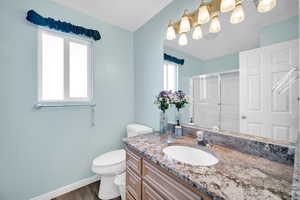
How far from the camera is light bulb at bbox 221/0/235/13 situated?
100 centimetres

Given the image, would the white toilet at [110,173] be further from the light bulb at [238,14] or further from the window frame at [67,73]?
the light bulb at [238,14]

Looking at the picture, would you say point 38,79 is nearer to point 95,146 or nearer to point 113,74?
point 113,74

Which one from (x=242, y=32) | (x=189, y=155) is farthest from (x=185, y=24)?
(x=189, y=155)

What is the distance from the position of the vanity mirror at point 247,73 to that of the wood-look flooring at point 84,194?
147cm

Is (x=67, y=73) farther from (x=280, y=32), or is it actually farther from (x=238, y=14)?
(x=280, y=32)

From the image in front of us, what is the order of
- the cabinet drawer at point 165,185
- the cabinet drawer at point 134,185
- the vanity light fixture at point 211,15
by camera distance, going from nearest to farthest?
the cabinet drawer at point 165,185
the vanity light fixture at point 211,15
the cabinet drawer at point 134,185

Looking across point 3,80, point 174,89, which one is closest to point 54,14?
point 3,80

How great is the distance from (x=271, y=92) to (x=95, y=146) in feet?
6.77

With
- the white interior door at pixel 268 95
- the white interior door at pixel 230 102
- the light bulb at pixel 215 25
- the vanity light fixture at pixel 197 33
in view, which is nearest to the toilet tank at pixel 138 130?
the white interior door at pixel 230 102

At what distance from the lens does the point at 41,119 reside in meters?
1.54

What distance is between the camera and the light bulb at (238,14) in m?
1.00

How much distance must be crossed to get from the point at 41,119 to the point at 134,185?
4.31 feet

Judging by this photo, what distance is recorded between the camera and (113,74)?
2.09 metres

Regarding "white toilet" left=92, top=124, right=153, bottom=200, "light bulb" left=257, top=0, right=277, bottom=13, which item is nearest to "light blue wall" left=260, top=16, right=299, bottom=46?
"light bulb" left=257, top=0, right=277, bottom=13
